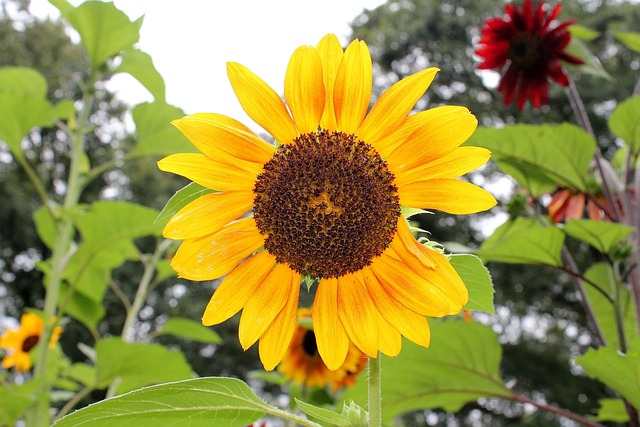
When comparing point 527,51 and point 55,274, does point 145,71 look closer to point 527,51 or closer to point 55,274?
point 55,274

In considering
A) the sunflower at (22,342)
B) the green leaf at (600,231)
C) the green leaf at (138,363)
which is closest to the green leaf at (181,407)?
the green leaf at (600,231)

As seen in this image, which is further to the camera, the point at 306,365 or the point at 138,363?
the point at 306,365

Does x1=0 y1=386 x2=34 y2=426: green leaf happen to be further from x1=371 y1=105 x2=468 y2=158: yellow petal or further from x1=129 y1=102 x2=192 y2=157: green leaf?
x1=371 y1=105 x2=468 y2=158: yellow petal

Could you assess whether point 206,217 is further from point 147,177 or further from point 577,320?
point 147,177

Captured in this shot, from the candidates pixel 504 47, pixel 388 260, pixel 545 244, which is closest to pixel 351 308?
pixel 388 260

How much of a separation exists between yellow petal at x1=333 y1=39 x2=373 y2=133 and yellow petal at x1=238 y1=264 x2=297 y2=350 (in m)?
0.13

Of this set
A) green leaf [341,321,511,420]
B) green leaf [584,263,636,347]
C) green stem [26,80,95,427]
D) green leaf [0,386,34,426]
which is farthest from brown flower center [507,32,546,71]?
green leaf [0,386,34,426]

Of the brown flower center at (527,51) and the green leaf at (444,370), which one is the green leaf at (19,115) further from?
the brown flower center at (527,51)

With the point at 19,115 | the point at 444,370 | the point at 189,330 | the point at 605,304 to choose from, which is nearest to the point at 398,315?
the point at 444,370

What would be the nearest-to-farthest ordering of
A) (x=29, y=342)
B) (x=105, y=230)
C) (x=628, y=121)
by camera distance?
(x=628, y=121) < (x=105, y=230) < (x=29, y=342)

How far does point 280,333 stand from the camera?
512 millimetres

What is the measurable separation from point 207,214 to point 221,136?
0.20 ft

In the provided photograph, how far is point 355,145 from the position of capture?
525 mm

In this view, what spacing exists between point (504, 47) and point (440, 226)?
7.15 metres
